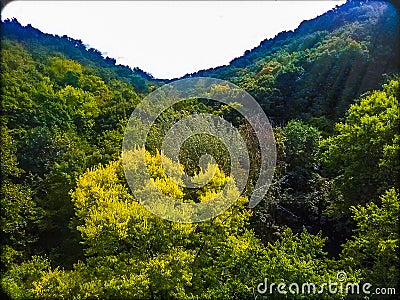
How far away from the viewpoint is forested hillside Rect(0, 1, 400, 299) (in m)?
9.52

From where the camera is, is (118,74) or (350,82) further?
(118,74)

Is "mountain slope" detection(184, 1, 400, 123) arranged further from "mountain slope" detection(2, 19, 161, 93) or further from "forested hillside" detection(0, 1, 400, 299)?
"mountain slope" detection(2, 19, 161, 93)

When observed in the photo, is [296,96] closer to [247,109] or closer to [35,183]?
[247,109]

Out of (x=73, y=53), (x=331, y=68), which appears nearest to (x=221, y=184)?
(x=331, y=68)

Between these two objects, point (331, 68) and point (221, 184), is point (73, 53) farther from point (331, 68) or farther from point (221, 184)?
point (221, 184)

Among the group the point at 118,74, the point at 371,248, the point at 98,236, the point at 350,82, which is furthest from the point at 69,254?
the point at 118,74

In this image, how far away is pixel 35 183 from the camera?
56.7ft

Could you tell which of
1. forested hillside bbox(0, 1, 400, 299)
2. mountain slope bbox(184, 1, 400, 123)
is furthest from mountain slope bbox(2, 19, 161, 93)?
mountain slope bbox(184, 1, 400, 123)

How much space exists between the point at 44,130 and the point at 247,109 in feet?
32.1

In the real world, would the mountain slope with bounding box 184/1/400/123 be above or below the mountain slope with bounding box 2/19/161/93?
below

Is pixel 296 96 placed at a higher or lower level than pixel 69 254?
higher

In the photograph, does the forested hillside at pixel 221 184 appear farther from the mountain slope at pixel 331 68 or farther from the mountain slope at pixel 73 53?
the mountain slope at pixel 73 53

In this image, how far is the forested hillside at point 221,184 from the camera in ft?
31.2

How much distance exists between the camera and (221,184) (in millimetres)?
11719
